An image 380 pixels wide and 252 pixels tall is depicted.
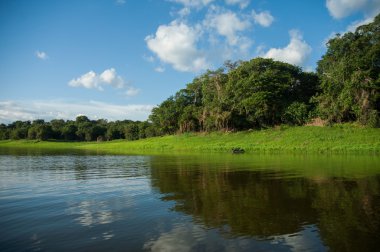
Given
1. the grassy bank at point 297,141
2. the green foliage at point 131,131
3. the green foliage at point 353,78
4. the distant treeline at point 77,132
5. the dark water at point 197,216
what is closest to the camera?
the dark water at point 197,216

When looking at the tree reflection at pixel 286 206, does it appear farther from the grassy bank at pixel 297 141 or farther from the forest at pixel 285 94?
the forest at pixel 285 94

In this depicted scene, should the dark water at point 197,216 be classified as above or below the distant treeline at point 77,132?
below

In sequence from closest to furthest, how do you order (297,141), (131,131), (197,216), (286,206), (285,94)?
(197,216), (286,206), (297,141), (285,94), (131,131)

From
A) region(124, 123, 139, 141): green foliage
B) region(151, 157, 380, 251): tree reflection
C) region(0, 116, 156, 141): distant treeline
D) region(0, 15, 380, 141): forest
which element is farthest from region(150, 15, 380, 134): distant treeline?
region(0, 116, 156, 141): distant treeline

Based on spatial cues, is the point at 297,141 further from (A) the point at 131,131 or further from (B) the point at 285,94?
(A) the point at 131,131

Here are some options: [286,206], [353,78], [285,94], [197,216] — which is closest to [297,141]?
[353,78]

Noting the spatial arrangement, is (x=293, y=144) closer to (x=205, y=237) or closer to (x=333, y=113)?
(x=333, y=113)

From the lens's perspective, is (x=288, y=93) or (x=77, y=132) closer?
(x=288, y=93)

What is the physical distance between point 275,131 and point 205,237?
195 feet

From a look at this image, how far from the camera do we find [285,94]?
247 ft

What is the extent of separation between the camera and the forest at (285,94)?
185 ft

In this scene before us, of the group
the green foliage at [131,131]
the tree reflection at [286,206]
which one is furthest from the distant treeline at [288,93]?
the tree reflection at [286,206]

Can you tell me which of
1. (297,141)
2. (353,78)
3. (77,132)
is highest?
(353,78)

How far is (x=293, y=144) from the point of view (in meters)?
54.3
